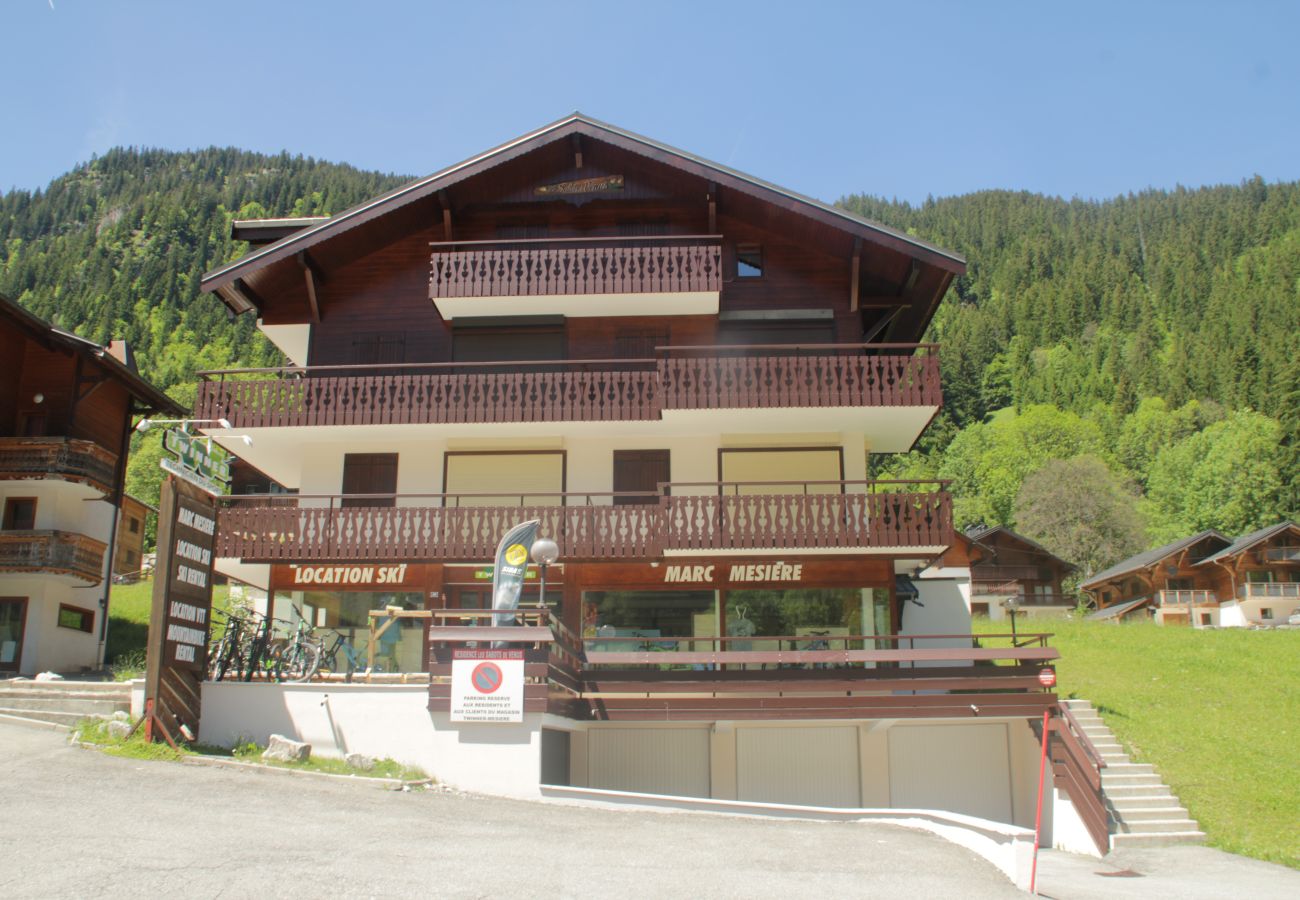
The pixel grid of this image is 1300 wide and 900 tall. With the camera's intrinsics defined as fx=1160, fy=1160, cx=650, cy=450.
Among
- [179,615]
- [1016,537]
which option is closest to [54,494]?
[179,615]

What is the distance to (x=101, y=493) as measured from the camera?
98.6 ft

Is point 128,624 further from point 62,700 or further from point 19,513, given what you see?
point 62,700

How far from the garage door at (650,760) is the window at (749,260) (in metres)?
9.96

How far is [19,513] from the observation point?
29375 millimetres

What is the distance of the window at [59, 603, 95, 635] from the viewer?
29.4m

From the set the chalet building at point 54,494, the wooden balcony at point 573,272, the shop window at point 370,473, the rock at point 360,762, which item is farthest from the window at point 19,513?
the rock at point 360,762

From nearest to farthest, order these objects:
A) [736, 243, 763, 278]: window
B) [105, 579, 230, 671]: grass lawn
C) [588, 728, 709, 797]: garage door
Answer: [588, 728, 709, 797]: garage door, [736, 243, 763, 278]: window, [105, 579, 230, 671]: grass lawn

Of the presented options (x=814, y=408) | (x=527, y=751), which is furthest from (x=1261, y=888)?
Answer: (x=814, y=408)

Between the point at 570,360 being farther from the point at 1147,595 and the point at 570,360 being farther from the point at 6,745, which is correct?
the point at 1147,595

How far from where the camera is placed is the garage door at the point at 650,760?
19.7m

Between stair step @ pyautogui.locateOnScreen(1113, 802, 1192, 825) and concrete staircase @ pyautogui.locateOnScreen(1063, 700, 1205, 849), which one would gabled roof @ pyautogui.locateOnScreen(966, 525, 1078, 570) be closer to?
concrete staircase @ pyautogui.locateOnScreen(1063, 700, 1205, 849)

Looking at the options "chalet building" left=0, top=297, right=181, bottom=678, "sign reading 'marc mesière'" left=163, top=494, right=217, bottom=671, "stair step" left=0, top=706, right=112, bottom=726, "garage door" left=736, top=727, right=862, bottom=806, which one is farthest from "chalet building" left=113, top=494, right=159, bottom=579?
"garage door" left=736, top=727, right=862, bottom=806

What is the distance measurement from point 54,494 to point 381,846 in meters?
22.4

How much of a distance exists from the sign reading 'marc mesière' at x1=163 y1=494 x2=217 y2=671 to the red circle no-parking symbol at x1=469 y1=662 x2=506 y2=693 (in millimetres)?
4475
